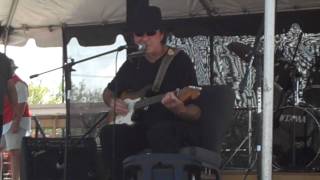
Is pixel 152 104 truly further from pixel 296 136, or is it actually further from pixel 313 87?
pixel 296 136

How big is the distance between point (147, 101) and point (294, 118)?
2601 mm

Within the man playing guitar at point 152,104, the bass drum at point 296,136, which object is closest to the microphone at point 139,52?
the man playing guitar at point 152,104

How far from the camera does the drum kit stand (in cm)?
542

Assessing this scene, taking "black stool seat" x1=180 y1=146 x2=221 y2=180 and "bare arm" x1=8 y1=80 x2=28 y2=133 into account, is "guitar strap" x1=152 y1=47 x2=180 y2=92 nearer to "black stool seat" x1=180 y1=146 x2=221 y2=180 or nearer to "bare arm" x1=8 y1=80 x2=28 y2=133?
"black stool seat" x1=180 y1=146 x2=221 y2=180

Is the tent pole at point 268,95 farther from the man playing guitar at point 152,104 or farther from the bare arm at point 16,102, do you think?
the bare arm at point 16,102

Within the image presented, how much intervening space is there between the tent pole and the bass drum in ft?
8.86

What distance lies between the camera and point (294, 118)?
5.51 metres

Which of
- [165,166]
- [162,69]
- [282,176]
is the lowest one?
[282,176]

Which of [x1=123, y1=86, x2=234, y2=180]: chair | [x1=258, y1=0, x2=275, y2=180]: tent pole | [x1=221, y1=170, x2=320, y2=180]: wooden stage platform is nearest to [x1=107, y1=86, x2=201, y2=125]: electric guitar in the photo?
[x1=123, y1=86, x2=234, y2=180]: chair

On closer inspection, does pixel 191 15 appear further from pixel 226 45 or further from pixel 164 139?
pixel 164 139

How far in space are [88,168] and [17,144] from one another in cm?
145

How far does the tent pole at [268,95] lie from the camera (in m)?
2.72

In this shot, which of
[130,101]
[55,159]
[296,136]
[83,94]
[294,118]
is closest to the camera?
[130,101]

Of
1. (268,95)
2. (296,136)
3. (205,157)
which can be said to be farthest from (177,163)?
(296,136)
